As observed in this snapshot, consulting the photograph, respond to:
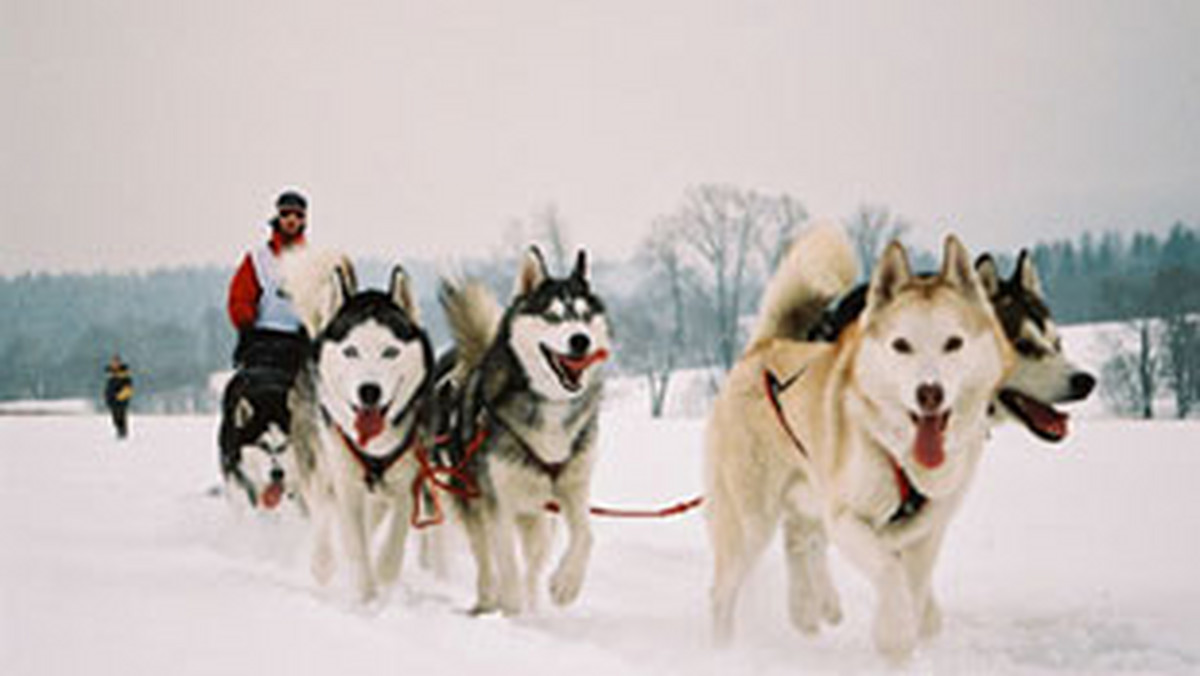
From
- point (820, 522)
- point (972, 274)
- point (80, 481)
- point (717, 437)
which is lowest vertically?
point (80, 481)

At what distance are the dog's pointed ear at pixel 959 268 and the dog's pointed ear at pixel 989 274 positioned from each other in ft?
2.27

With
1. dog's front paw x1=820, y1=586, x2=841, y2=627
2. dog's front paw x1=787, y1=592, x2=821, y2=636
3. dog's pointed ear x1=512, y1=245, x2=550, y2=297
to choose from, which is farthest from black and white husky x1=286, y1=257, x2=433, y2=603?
dog's front paw x1=820, y1=586, x2=841, y2=627

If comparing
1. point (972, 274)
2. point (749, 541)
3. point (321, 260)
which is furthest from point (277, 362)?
point (972, 274)

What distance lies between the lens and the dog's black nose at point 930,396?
10.5 feet

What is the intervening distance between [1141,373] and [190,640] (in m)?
16.2

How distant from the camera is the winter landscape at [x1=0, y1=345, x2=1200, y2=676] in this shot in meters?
3.91

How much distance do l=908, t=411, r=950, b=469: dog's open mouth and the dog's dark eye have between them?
2.32ft

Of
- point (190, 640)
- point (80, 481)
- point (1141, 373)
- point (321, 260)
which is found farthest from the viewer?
point (1141, 373)

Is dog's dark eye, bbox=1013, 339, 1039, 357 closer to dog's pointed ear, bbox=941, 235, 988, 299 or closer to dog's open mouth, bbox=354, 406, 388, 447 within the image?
dog's pointed ear, bbox=941, 235, 988, 299

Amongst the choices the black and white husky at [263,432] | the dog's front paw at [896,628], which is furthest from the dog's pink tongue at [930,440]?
the black and white husky at [263,432]

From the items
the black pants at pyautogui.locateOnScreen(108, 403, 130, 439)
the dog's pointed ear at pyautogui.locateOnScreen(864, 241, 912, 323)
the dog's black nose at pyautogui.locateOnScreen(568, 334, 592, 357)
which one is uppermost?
the dog's pointed ear at pyautogui.locateOnScreen(864, 241, 912, 323)

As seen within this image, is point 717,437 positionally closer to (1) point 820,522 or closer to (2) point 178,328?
(1) point 820,522

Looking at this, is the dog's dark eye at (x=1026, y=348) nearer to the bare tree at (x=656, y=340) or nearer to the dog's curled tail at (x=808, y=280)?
the dog's curled tail at (x=808, y=280)

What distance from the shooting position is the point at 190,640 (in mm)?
3955
